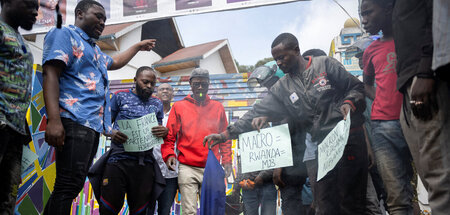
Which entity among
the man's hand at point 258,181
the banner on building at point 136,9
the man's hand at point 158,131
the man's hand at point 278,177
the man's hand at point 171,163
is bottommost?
the man's hand at point 258,181

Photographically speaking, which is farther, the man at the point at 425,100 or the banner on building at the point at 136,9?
the banner on building at the point at 136,9

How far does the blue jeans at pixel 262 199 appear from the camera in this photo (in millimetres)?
3812

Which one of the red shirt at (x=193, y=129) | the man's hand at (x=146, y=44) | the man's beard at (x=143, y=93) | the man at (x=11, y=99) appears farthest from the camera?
the red shirt at (x=193, y=129)

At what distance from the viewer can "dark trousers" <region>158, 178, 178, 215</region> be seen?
12.0ft

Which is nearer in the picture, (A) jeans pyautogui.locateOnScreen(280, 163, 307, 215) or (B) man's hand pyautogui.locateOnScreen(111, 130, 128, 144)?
(B) man's hand pyautogui.locateOnScreen(111, 130, 128, 144)

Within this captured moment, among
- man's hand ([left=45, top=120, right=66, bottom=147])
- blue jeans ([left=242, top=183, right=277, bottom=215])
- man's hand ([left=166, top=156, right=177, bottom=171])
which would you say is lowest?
blue jeans ([left=242, top=183, right=277, bottom=215])

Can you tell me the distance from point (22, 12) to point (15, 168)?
947 millimetres

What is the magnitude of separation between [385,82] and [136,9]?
9.27 ft

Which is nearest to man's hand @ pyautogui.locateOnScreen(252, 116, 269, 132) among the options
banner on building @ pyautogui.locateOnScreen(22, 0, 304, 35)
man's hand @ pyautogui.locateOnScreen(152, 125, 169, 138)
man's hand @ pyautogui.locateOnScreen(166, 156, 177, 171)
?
man's hand @ pyautogui.locateOnScreen(152, 125, 169, 138)

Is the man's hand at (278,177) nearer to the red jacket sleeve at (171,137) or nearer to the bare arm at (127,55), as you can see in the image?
the red jacket sleeve at (171,137)

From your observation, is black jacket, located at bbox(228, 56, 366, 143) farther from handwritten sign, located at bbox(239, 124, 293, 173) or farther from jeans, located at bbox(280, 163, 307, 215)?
jeans, located at bbox(280, 163, 307, 215)

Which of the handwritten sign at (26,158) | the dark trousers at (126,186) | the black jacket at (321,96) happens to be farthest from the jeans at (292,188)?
the handwritten sign at (26,158)

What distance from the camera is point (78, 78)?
2.28 metres

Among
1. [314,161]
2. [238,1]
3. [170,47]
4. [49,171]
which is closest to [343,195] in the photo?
[314,161]
